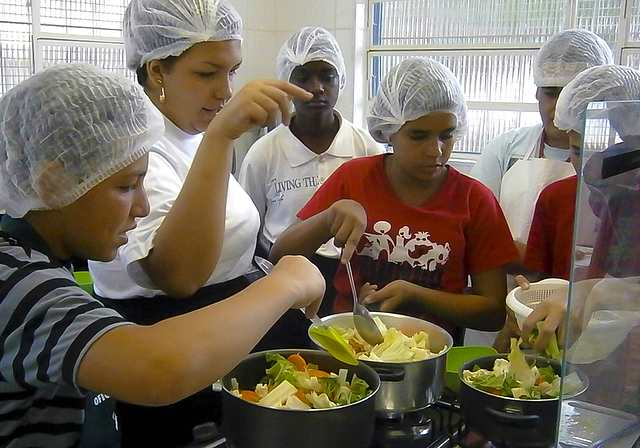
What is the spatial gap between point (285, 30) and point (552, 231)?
1.98 meters

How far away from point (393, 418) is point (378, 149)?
1.22m

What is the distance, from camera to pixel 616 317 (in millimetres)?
745

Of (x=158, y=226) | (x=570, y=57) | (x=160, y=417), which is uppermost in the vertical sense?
(x=570, y=57)

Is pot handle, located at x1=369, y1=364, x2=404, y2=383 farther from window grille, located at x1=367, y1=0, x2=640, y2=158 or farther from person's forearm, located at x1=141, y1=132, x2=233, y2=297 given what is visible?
window grille, located at x1=367, y1=0, x2=640, y2=158

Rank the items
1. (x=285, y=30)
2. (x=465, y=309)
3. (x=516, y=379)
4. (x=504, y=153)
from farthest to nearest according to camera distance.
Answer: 1. (x=285, y=30)
2. (x=504, y=153)
3. (x=465, y=309)
4. (x=516, y=379)

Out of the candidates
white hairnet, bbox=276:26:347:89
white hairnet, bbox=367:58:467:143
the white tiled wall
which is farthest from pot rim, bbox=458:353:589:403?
the white tiled wall

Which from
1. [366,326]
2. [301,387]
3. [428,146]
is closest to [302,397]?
[301,387]

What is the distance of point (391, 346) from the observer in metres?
0.97

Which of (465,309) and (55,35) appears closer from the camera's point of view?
(465,309)

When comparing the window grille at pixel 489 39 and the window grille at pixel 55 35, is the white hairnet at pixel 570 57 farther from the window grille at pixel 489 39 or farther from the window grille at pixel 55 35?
the window grille at pixel 55 35

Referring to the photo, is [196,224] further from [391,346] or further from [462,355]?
[462,355]

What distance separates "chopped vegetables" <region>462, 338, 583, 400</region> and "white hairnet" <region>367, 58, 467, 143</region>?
59cm

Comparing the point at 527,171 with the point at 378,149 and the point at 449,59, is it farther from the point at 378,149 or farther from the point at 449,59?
the point at 449,59

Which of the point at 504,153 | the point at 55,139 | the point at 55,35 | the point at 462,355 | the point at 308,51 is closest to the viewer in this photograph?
the point at 55,139
